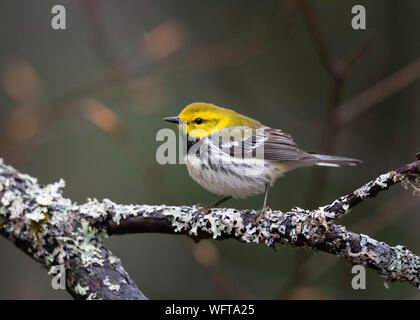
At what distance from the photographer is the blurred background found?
4188 millimetres

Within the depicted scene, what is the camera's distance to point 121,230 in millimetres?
2926

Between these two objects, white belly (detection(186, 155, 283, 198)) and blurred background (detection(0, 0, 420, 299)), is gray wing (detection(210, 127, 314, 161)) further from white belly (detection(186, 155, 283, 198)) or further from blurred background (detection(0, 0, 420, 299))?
blurred background (detection(0, 0, 420, 299))

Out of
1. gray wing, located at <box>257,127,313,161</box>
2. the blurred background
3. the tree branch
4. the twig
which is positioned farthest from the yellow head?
the tree branch

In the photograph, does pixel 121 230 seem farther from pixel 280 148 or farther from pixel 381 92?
pixel 381 92

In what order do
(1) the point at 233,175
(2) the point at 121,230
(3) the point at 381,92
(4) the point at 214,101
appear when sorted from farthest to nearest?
1. (4) the point at 214,101
2. (3) the point at 381,92
3. (1) the point at 233,175
4. (2) the point at 121,230

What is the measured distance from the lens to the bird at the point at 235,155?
3.38 metres

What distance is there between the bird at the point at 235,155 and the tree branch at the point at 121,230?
1.64ft

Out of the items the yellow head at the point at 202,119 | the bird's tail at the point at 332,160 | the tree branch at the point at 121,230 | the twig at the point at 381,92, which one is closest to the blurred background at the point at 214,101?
the twig at the point at 381,92

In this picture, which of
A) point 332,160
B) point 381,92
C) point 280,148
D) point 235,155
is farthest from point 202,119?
point 381,92

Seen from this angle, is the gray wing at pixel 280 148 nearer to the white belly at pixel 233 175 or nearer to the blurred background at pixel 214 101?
the white belly at pixel 233 175

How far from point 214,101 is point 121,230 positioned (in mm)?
3450

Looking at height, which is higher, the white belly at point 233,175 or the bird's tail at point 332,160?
the bird's tail at point 332,160

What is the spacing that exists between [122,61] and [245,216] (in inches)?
106
